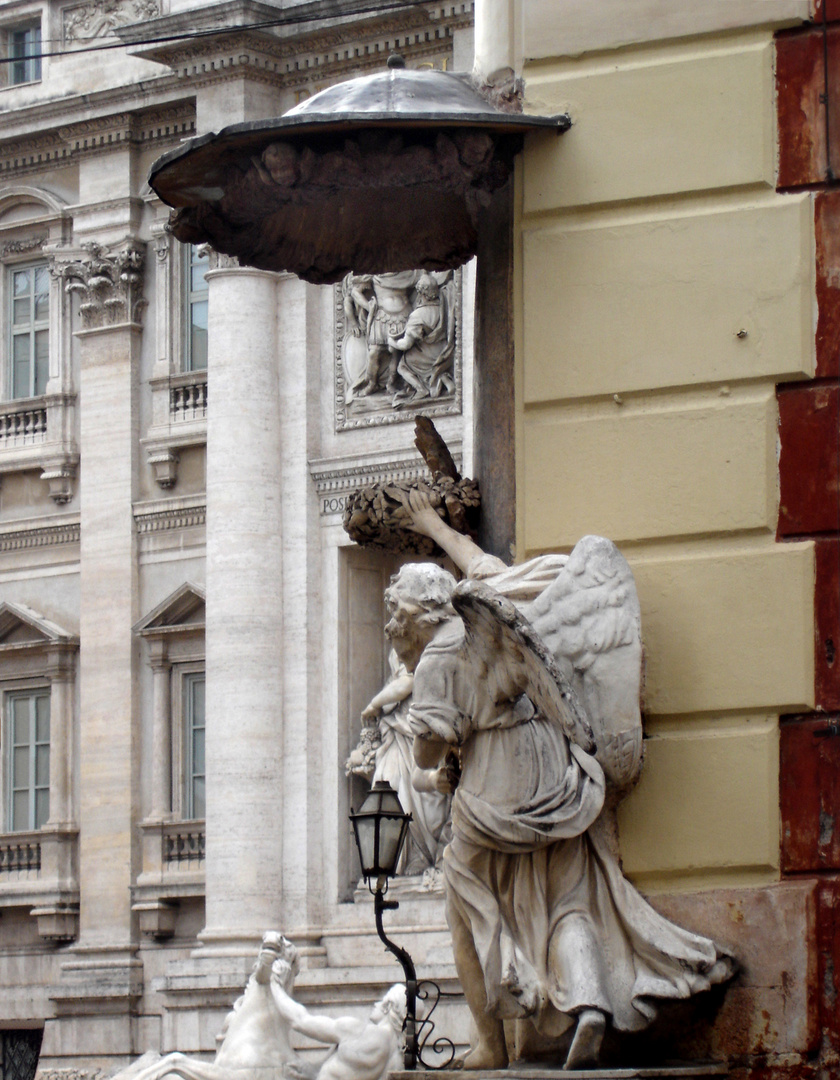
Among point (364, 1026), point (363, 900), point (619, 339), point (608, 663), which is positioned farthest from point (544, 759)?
point (363, 900)

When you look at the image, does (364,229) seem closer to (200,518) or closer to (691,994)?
(691,994)

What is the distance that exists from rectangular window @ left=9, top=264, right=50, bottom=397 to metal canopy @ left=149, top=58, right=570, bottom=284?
2093cm

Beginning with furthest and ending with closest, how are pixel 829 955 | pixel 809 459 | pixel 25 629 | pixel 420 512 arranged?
pixel 25 629
pixel 420 512
pixel 809 459
pixel 829 955

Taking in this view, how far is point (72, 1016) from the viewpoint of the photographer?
1027 inches

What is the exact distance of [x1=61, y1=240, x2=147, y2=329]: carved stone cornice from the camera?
27.3 meters

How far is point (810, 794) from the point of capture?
6816 millimetres

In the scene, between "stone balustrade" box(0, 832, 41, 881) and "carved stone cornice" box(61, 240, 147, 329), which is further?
"carved stone cornice" box(61, 240, 147, 329)

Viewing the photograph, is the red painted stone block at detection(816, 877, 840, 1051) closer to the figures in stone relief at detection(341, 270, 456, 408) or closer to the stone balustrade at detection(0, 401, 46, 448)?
the figures in stone relief at detection(341, 270, 456, 408)

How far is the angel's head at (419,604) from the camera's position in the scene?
7020mm

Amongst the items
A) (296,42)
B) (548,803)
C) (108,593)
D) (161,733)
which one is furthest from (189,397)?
(548,803)

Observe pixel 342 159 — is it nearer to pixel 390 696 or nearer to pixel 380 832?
pixel 380 832

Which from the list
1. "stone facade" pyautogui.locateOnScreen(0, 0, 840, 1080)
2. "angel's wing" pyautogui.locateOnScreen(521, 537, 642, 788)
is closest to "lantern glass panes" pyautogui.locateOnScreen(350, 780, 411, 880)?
"stone facade" pyautogui.locateOnScreen(0, 0, 840, 1080)

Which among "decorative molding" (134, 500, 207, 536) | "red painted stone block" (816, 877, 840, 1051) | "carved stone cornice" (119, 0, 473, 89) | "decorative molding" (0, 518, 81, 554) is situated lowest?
"red painted stone block" (816, 877, 840, 1051)

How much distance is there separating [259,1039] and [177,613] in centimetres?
705
